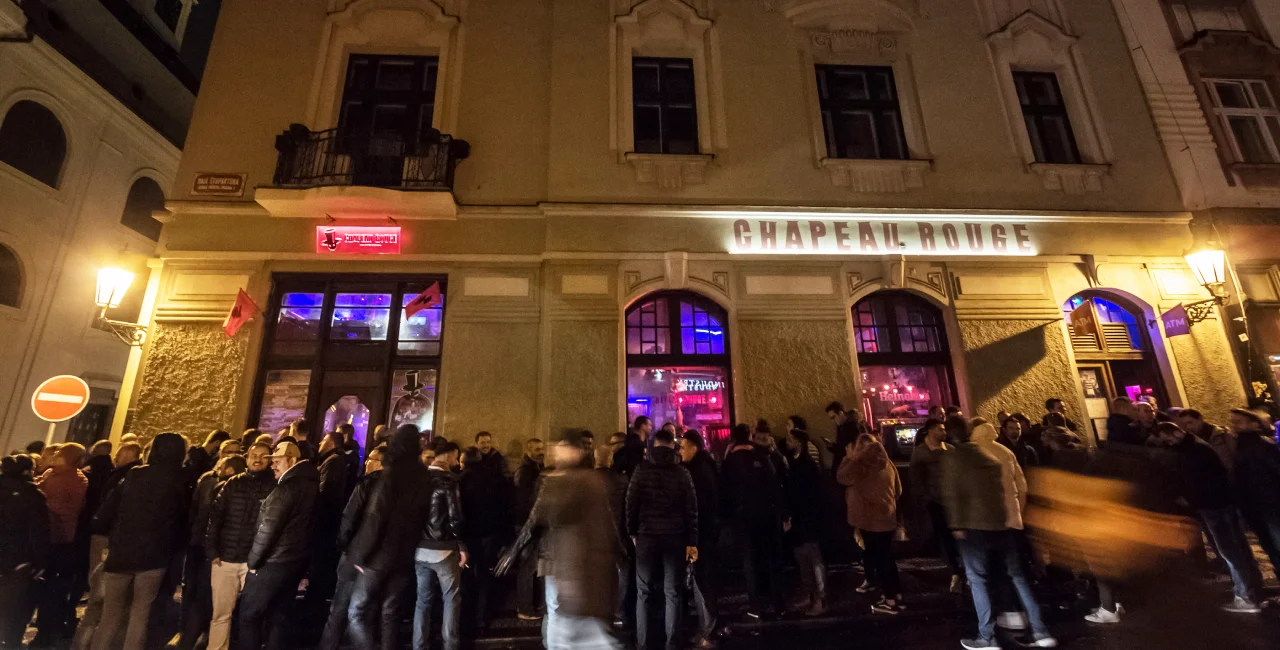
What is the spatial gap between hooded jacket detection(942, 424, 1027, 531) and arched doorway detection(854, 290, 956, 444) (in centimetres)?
386

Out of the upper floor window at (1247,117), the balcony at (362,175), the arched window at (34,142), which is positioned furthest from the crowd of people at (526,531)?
the arched window at (34,142)

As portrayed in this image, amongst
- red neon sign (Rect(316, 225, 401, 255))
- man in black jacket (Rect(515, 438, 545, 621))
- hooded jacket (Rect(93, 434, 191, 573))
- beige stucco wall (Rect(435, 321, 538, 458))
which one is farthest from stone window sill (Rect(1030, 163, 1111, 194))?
hooded jacket (Rect(93, 434, 191, 573))

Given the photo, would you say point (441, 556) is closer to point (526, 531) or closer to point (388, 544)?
point (388, 544)

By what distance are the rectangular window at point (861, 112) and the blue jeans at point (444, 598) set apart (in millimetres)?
9046

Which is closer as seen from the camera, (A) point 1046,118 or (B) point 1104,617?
(B) point 1104,617

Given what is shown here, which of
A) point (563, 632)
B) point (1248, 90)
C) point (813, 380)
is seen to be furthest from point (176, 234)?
point (1248, 90)

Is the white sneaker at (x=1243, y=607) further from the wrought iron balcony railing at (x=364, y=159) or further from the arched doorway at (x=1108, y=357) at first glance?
the wrought iron balcony railing at (x=364, y=159)

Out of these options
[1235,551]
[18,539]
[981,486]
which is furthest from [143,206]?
[1235,551]

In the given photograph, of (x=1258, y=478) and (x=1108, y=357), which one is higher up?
(x=1108, y=357)

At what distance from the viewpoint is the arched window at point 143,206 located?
1394cm

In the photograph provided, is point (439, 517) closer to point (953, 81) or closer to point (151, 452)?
point (151, 452)

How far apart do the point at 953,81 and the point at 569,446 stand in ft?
35.1

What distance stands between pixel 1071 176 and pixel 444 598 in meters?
12.1

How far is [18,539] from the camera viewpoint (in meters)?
4.40
